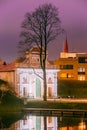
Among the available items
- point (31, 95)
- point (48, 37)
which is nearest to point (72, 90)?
point (31, 95)

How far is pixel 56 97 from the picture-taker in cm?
9025

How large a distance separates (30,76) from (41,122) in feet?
81.8

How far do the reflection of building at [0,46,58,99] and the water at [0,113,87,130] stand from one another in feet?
50.7

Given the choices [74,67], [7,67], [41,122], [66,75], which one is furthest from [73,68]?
[41,122]

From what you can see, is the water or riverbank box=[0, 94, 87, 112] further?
riverbank box=[0, 94, 87, 112]

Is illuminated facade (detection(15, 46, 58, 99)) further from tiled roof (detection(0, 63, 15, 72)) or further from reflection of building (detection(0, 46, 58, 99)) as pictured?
tiled roof (detection(0, 63, 15, 72))

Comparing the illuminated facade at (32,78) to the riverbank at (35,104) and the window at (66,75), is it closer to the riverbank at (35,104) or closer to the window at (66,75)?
the riverbank at (35,104)

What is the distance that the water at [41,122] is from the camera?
200 feet

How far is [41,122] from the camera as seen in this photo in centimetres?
6581

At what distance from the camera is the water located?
200 ft

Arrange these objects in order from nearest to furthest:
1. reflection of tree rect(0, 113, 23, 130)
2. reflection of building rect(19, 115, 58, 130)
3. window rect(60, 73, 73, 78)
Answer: reflection of building rect(19, 115, 58, 130) → reflection of tree rect(0, 113, 23, 130) → window rect(60, 73, 73, 78)

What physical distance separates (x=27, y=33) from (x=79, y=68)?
3898 cm

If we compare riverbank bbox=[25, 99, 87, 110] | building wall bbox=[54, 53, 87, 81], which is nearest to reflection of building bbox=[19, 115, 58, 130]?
riverbank bbox=[25, 99, 87, 110]

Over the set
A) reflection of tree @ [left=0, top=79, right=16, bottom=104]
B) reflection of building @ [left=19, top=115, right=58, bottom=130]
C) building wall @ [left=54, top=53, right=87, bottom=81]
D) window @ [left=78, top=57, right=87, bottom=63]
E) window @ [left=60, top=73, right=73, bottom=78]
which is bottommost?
reflection of building @ [left=19, top=115, right=58, bottom=130]
